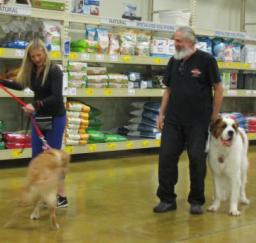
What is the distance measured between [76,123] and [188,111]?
2.85 m

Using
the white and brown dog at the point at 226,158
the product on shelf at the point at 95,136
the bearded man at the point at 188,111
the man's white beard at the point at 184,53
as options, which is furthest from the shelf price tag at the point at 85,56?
the white and brown dog at the point at 226,158

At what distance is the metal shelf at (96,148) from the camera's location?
6.78 meters

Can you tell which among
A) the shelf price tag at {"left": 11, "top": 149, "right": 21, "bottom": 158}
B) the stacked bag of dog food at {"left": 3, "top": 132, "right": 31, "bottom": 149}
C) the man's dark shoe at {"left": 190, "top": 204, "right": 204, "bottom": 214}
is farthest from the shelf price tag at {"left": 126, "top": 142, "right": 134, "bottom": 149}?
the man's dark shoe at {"left": 190, "top": 204, "right": 204, "bottom": 214}

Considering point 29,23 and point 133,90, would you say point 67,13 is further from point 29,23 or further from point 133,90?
point 133,90

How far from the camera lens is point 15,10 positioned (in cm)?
653

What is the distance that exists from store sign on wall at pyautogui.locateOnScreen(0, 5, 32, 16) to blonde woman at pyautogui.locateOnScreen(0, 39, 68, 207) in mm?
1996

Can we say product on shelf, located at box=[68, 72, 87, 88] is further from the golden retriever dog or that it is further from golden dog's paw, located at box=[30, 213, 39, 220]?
the golden retriever dog

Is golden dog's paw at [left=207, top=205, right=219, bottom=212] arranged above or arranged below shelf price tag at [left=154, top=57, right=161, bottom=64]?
below

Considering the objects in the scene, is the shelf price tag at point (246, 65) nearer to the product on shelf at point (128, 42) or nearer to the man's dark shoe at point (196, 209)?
the product on shelf at point (128, 42)

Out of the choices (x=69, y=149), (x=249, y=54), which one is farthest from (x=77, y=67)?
(x=249, y=54)

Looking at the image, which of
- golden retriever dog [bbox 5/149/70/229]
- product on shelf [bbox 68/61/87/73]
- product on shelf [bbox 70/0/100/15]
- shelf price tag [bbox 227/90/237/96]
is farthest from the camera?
shelf price tag [bbox 227/90/237/96]

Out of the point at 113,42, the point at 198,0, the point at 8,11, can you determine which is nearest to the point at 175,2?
the point at 198,0

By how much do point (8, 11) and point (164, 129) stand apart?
8.83 ft

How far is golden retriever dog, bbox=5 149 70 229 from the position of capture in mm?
4113
